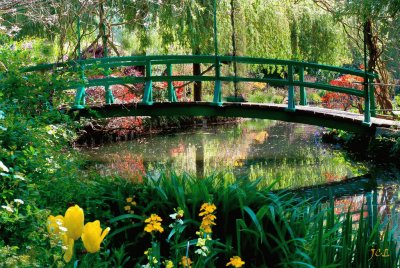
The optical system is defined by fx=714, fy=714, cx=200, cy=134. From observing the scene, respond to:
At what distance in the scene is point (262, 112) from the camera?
1201 cm

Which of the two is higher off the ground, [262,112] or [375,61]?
[375,61]

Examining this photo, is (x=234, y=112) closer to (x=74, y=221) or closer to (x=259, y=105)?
(x=259, y=105)

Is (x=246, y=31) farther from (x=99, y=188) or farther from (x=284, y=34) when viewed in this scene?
(x=99, y=188)

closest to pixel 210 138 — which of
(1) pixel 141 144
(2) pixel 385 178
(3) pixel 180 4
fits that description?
(1) pixel 141 144

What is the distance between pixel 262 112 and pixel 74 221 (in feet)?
31.2

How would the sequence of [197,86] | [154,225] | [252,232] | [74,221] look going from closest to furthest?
[74,221] → [154,225] → [252,232] → [197,86]

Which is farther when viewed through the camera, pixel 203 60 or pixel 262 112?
pixel 203 60

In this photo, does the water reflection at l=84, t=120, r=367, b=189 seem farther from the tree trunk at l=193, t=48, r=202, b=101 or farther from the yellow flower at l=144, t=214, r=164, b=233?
the yellow flower at l=144, t=214, r=164, b=233

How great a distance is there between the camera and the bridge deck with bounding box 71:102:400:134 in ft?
36.4

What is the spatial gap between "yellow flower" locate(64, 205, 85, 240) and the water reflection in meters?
6.78

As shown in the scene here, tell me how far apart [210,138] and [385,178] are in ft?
18.3

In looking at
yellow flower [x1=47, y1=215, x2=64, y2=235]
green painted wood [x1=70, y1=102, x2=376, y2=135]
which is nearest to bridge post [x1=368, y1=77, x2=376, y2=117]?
green painted wood [x1=70, y1=102, x2=376, y2=135]

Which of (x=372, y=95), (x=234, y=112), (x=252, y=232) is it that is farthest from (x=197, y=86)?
(x=252, y=232)

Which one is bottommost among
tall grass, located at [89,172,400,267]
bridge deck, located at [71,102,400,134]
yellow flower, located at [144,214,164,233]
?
tall grass, located at [89,172,400,267]
